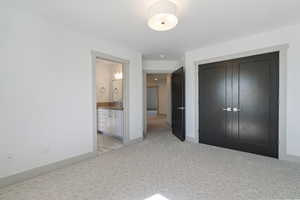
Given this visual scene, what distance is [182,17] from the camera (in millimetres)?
2281

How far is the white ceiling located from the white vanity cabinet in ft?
6.55

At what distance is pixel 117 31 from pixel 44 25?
1.14 meters

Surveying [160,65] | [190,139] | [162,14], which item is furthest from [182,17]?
[190,139]

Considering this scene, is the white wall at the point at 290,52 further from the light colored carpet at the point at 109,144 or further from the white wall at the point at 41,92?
the light colored carpet at the point at 109,144

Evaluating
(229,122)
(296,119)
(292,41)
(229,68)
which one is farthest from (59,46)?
(296,119)

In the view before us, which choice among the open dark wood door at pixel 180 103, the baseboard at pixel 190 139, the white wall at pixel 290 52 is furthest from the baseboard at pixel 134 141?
the white wall at pixel 290 52

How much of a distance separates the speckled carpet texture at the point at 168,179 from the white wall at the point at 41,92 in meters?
0.41

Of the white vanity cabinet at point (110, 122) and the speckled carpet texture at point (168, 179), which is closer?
the speckled carpet texture at point (168, 179)

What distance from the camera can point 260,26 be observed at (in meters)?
2.64

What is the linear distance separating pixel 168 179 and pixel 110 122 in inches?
109

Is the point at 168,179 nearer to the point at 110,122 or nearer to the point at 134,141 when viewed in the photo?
the point at 134,141

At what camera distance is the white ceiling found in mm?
1962

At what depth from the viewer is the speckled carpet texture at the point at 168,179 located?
1791 millimetres

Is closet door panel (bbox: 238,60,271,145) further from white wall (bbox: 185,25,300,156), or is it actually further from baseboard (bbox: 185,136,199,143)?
baseboard (bbox: 185,136,199,143)
